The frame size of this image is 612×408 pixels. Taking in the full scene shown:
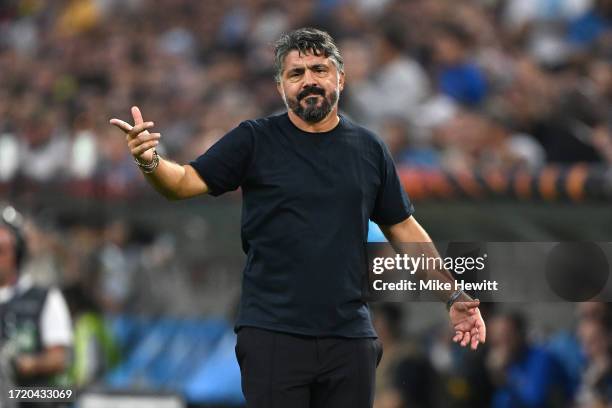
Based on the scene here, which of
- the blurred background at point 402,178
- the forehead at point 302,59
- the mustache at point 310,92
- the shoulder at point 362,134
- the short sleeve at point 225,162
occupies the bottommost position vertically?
the short sleeve at point 225,162

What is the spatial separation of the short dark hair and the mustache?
11cm

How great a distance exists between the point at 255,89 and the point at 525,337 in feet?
15.7

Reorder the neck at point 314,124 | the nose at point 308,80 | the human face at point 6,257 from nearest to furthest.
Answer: the nose at point 308,80
the neck at point 314,124
the human face at point 6,257

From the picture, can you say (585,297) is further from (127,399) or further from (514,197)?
(127,399)

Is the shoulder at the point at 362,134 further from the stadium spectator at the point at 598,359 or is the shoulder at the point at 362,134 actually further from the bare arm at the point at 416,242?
the stadium spectator at the point at 598,359

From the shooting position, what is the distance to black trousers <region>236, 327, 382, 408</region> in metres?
4.15

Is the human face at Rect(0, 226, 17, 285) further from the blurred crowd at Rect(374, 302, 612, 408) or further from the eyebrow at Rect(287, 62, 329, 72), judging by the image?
the eyebrow at Rect(287, 62, 329, 72)

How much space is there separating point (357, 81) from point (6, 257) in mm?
4754

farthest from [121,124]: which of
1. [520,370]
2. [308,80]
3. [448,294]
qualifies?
[520,370]

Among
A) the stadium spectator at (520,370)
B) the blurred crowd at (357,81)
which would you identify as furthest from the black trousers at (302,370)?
the blurred crowd at (357,81)

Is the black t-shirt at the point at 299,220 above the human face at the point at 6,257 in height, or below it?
below

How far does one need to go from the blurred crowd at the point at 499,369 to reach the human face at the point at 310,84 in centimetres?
383

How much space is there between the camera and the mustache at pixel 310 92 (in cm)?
422

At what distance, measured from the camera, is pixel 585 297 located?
4.63 m
